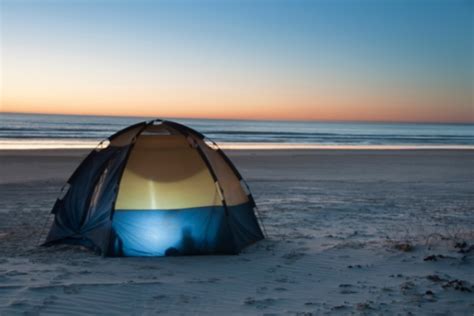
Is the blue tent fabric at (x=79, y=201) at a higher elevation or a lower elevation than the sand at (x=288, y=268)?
higher

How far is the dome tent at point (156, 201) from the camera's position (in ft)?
27.2

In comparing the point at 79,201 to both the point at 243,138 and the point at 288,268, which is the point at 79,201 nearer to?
the point at 288,268

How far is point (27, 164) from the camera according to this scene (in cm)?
2097

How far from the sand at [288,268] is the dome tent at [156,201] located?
0.32 meters

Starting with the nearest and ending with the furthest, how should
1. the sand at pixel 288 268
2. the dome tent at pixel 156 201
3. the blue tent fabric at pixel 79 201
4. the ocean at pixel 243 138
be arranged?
the sand at pixel 288 268
the dome tent at pixel 156 201
the blue tent fabric at pixel 79 201
the ocean at pixel 243 138

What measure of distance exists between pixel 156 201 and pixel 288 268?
2555mm

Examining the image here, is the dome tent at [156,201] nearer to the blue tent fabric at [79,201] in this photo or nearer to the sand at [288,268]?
the blue tent fabric at [79,201]

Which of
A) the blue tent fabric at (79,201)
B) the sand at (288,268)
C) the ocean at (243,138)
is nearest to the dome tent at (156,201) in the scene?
the blue tent fabric at (79,201)

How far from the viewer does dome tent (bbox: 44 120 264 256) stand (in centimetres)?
829

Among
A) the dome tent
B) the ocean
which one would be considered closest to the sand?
the dome tent

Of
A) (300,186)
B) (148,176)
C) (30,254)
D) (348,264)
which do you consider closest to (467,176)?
(300,186)

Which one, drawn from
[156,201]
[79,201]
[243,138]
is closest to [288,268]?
[156,201]

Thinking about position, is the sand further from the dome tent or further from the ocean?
the ocean

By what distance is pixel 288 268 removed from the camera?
756 cm
